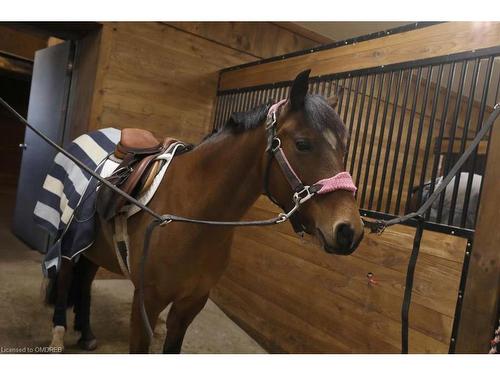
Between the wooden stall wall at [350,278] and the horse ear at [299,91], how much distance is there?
746mm

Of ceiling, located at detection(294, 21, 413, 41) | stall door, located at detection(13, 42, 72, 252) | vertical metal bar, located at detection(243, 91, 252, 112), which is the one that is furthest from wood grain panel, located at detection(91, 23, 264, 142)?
ceiling, located at detection(294, 21, 413, 41)

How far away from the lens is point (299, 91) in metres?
1.02

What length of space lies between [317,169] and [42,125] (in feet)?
10.2

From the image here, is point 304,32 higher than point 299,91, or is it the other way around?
point 304,32

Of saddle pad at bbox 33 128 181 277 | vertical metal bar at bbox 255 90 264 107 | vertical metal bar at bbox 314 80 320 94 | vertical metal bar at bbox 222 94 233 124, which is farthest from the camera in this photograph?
vertical metal bar at bbox 222 94 233 124

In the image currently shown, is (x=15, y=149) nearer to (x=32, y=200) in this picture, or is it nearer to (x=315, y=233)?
(x=32, y=200)

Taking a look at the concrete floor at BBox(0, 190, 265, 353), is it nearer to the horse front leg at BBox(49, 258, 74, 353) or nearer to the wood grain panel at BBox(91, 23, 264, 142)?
the horse front leg at BBox(49, 258, 74, 353)

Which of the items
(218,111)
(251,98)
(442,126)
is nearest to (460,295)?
(442,126)

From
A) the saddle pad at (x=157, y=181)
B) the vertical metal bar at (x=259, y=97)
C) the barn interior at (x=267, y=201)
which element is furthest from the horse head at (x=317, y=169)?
the vertical metal bar at (x=259, y=97)

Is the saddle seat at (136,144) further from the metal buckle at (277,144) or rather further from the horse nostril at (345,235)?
the horse nostril at (345,235)

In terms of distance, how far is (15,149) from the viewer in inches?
258

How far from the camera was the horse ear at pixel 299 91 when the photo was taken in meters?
1.00

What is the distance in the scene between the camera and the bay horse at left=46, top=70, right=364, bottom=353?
0.97 metres

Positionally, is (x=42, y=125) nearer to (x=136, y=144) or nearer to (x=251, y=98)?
(x=251, y=98)
